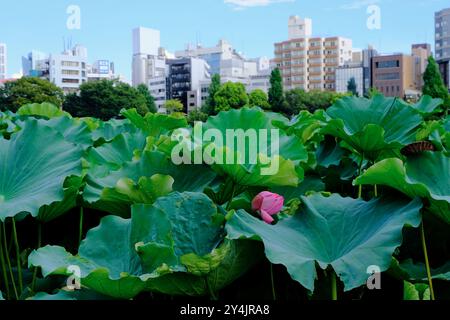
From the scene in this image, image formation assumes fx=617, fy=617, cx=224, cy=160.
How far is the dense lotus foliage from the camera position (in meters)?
0.45

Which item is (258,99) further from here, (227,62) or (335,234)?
(335,234)

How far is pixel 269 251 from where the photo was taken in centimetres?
44

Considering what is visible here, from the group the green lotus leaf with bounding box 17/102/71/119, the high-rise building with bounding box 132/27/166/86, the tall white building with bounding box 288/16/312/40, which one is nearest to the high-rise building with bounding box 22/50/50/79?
the high-rise building with bounding box 132/27/166/86

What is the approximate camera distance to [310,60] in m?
46.3

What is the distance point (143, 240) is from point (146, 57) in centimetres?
5380

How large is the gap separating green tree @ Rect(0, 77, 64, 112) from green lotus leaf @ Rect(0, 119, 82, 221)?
25.8 m

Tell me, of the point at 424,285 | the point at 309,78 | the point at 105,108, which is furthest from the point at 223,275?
the point at 309,78

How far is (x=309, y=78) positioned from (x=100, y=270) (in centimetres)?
4690

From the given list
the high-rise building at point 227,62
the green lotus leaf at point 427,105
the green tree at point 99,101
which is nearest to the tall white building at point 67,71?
the high-rise building at point 227,62

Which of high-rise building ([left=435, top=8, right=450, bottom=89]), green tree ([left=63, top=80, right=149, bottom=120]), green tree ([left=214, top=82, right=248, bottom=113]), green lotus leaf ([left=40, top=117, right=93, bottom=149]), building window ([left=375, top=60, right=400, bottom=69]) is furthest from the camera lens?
high-rise building ([left=435, top=8, right=450, bottom=89])

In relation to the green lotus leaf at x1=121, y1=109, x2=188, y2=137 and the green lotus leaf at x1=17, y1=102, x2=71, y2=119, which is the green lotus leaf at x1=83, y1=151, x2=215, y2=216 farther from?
the green lotus leaf at x1=17, y1=102, x2=71, y2=119

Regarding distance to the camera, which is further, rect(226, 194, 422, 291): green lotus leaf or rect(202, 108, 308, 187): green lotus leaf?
rect(202, 108, 308, 187): green lotus leaf

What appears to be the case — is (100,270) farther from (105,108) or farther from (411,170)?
(105,108)

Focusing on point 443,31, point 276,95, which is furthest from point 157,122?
point 443,31
